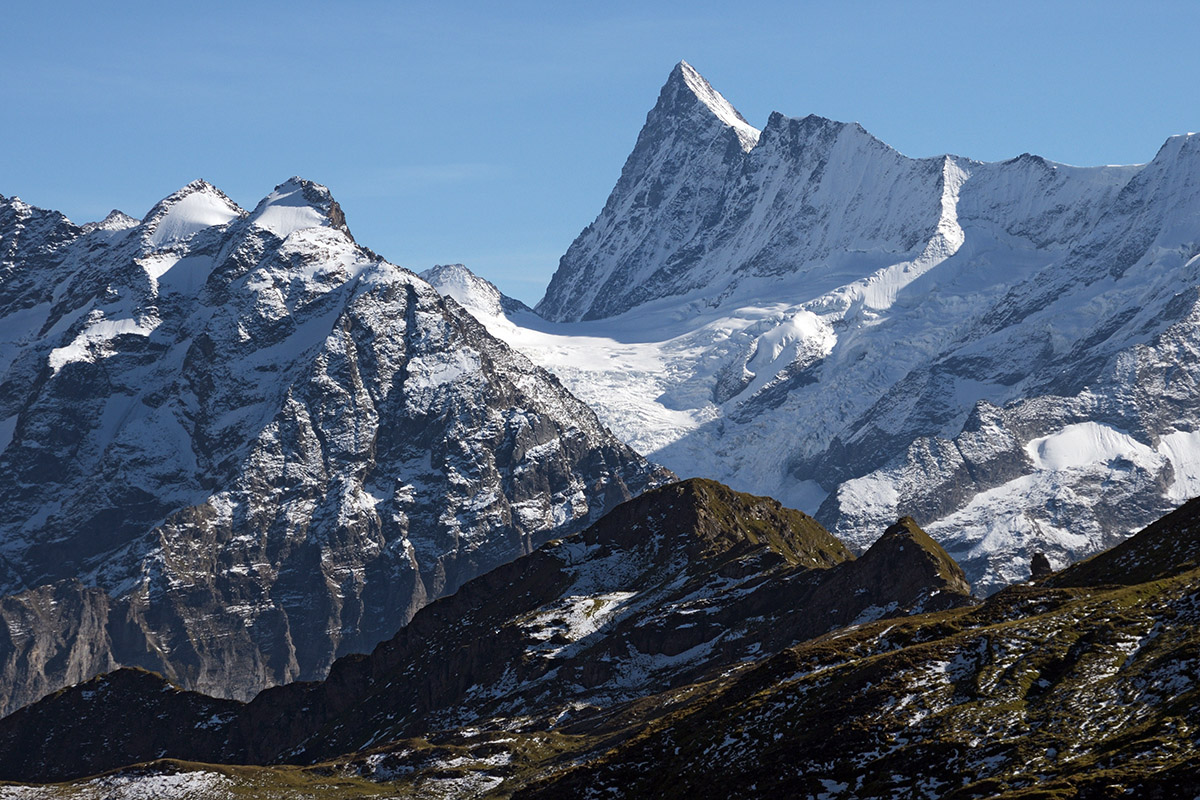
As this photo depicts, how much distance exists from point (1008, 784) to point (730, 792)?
1071 inches

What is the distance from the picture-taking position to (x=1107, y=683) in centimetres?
14038

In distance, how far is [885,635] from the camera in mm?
174000

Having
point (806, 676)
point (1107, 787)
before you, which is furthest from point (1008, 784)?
point (806, 676)

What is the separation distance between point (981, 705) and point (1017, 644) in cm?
1031

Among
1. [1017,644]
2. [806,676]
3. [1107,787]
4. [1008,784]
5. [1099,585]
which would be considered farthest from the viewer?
[1099,585]

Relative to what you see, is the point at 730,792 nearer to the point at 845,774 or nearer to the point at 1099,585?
the point at 845,774

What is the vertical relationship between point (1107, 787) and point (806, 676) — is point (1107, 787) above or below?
below

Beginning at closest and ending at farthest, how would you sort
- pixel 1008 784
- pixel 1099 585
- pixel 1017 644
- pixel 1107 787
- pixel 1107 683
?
pixel 1107 787, pixel 1008 784, pixel 1107 683, pixel 1017 644, pixel 1099 585

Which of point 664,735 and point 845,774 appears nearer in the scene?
point 845,774

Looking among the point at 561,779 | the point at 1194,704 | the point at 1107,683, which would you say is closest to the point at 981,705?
the point at 1107,683

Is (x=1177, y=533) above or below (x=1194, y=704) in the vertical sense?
above

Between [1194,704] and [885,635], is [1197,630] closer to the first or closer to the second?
[1194,704]

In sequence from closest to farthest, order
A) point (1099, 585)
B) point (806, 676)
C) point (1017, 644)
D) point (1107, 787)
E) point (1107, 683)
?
point (1107, 787)
point (1107, 683)
point (1017, 644)
point (806, 676)
point (1099, 585)

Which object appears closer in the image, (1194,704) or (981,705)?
(1194,704)
